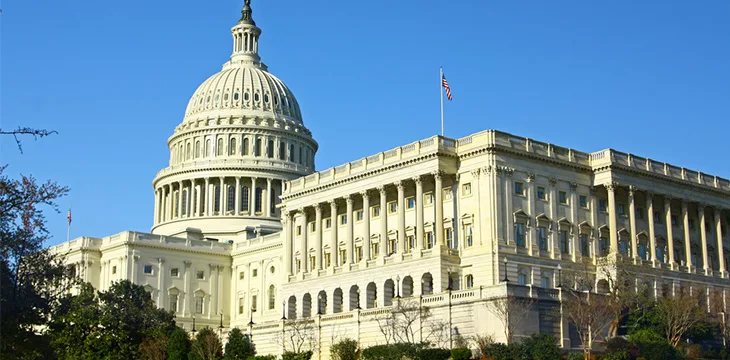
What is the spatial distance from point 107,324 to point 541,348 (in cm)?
3587

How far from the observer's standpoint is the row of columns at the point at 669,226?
99688 mm

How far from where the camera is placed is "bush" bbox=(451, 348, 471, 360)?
74.4 m

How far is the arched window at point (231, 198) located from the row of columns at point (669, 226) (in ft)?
212

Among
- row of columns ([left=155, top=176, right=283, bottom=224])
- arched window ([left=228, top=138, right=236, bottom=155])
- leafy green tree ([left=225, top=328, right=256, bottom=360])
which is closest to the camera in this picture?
leafy green tree ([left=225, top=328, right=256, bottom=360])

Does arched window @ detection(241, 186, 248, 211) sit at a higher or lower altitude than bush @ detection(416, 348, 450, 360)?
higher

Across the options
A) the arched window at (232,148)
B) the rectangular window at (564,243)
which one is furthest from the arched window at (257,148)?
the rectangular window at (564,243)

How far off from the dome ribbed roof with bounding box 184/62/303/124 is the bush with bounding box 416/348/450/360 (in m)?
89.0

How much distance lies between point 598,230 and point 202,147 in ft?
239

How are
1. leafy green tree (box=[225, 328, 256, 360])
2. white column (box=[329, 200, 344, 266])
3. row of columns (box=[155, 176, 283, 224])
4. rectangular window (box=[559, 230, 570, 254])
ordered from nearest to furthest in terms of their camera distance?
leafy green tree (box=[225, 328, 256, 360]), rectangular window (box=[559, 230, 570, 254]), white column (box=[329, 200, 344, 266]), row of columns (box=[155, 176, 283, 224])

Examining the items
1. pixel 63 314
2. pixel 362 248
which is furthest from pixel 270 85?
pixel 63 314

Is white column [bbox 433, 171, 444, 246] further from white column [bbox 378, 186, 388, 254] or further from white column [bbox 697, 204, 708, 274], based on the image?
Result: white column [bbox 697, 204, 708, 274]

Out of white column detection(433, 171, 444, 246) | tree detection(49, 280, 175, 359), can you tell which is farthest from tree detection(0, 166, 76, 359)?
white column detection(433, 171, 444, 246)

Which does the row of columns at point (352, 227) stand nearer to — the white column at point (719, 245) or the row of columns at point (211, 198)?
the white column at point (719, 245)

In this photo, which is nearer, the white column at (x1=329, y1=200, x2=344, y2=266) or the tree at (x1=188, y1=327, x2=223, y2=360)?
the tree at (x1=188, y1=327, x2=223, y2=360)
